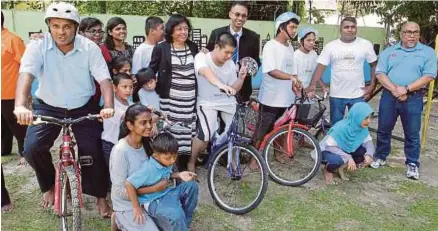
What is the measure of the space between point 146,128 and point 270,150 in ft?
6.60

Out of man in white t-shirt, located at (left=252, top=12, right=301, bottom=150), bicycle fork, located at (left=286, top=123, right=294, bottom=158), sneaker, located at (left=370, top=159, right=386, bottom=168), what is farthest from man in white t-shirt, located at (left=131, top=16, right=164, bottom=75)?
sneaker, located at (left=370, top=159, right=386, bottom=168)

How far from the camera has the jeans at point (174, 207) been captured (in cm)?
277

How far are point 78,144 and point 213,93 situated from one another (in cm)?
128

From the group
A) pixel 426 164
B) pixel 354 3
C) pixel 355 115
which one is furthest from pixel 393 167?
pixel 354 3

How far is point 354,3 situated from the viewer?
11852 mm

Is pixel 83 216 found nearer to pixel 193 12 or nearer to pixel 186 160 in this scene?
pixel 186 160

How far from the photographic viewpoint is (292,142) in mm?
4266

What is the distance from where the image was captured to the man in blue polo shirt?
4.39 metres

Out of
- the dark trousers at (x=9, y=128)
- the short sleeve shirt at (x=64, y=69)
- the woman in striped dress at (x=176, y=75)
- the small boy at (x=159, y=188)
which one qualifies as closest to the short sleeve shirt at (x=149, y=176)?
the small boy at (x=159, y=188)

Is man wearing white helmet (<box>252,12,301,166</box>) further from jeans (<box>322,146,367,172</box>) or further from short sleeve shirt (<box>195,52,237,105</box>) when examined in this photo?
jeans (<box>322,146,367,172</box>)

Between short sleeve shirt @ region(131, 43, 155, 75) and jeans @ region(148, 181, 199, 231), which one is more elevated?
short sleeve shirt @ region(131, 43, 155, 75)

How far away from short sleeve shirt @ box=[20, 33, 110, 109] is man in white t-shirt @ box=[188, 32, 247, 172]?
0.92 m

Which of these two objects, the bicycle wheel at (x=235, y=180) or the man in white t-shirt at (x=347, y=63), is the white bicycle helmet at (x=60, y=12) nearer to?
the bicycle wheel at (x=235, y=180)

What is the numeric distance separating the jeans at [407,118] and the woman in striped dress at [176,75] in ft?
7.37
